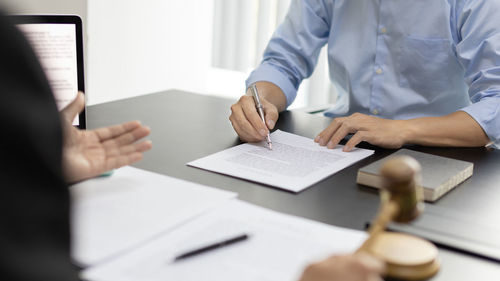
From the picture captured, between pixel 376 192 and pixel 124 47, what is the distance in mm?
2831

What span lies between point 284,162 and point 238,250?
0.47 metres

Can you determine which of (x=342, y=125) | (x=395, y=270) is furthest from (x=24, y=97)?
(x=342, y=125)

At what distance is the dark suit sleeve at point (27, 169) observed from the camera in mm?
423

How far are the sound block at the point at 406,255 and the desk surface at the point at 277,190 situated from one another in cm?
3

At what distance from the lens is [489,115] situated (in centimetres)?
151

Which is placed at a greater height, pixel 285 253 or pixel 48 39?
pixel 48 39

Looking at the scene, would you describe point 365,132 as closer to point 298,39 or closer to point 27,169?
point 298,39

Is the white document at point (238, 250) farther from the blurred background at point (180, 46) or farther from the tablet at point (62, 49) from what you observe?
the blurred background at point (180, 46)

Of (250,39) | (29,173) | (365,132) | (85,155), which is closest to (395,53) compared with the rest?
(365,132)

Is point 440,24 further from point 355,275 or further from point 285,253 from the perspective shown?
point 355,275

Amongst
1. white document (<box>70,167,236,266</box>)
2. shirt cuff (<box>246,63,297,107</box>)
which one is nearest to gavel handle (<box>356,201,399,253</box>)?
white document (<box>70,167,236,266</box>)

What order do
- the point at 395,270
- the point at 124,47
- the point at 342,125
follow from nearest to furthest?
the point at 395,270 → the point at 342,125 → the point at 124,47

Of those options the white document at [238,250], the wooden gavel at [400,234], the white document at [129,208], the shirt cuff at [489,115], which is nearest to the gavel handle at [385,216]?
the wooden gavel at [400,234]

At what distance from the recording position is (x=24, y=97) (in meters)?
0.43
